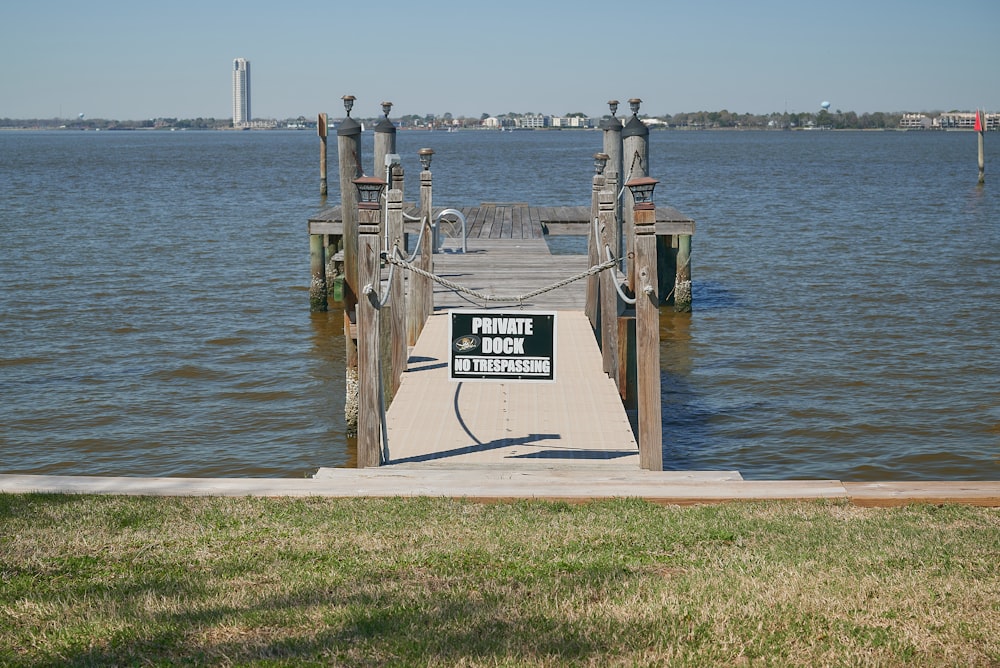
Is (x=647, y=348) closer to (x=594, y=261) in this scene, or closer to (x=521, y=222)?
(x=594, y=261)

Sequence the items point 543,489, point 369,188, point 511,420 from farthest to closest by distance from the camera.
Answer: point 511,420 < point 369,188 < point 543,489

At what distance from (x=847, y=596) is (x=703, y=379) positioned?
1080 cm

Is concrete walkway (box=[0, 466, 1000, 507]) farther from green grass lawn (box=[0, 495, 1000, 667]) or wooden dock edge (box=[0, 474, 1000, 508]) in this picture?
green grass lawn (box=[0, 495, 1000, 667])

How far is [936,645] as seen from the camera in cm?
439

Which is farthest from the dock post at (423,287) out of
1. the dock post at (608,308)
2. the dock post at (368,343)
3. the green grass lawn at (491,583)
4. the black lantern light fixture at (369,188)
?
the green grass lawn at (491,583)

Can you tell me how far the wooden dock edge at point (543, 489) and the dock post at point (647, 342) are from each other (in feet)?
2.79

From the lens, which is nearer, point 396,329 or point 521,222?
point 396,329

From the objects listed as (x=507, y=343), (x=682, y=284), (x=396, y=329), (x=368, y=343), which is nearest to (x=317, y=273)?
(x=682, y=284)

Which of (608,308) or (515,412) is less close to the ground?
(608,308)

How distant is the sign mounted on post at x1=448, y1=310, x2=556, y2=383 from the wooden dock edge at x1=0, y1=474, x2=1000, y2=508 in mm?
→ 1077

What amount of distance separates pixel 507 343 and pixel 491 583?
9.06 ft

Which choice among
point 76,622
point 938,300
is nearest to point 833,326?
point 938,300

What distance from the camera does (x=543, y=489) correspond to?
6.49 metres

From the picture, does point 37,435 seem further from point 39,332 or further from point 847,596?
Result: point 847,596
